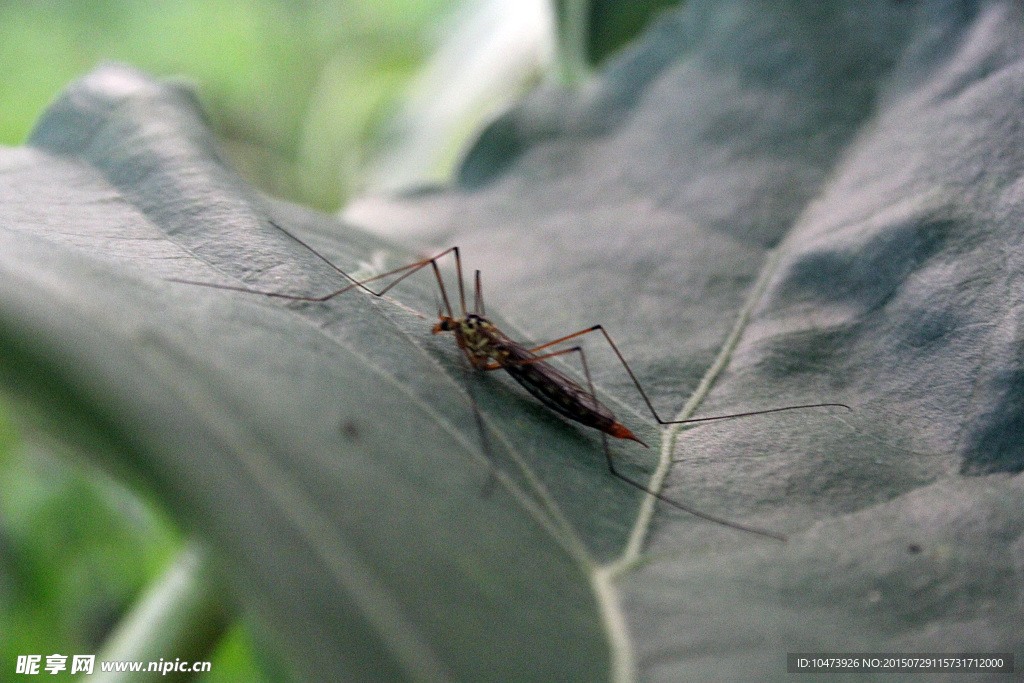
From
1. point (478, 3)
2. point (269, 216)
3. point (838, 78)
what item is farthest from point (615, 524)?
point (478, 3)

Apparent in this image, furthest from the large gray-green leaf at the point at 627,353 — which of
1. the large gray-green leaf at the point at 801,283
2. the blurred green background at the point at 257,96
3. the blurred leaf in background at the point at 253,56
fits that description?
the blurred leaf in background at the point at 253,56

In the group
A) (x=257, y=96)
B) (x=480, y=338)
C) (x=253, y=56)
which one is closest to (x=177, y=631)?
(x=480, y=338)

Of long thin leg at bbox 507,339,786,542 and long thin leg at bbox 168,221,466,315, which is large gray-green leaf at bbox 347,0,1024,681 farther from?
long thin leg at bbox 168,221,466,315

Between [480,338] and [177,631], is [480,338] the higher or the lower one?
the higher one

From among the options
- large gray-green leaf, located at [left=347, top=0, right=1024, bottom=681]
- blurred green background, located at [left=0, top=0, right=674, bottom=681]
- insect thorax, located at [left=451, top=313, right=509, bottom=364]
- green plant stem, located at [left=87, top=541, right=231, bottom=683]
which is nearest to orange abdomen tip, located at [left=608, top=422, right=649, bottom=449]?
large gray-green leaf, located at [left=347, top=0, right=1024, bottom=681]

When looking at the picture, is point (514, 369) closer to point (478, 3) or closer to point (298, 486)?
point (298, 486)

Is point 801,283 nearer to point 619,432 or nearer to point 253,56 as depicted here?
point 619,432
